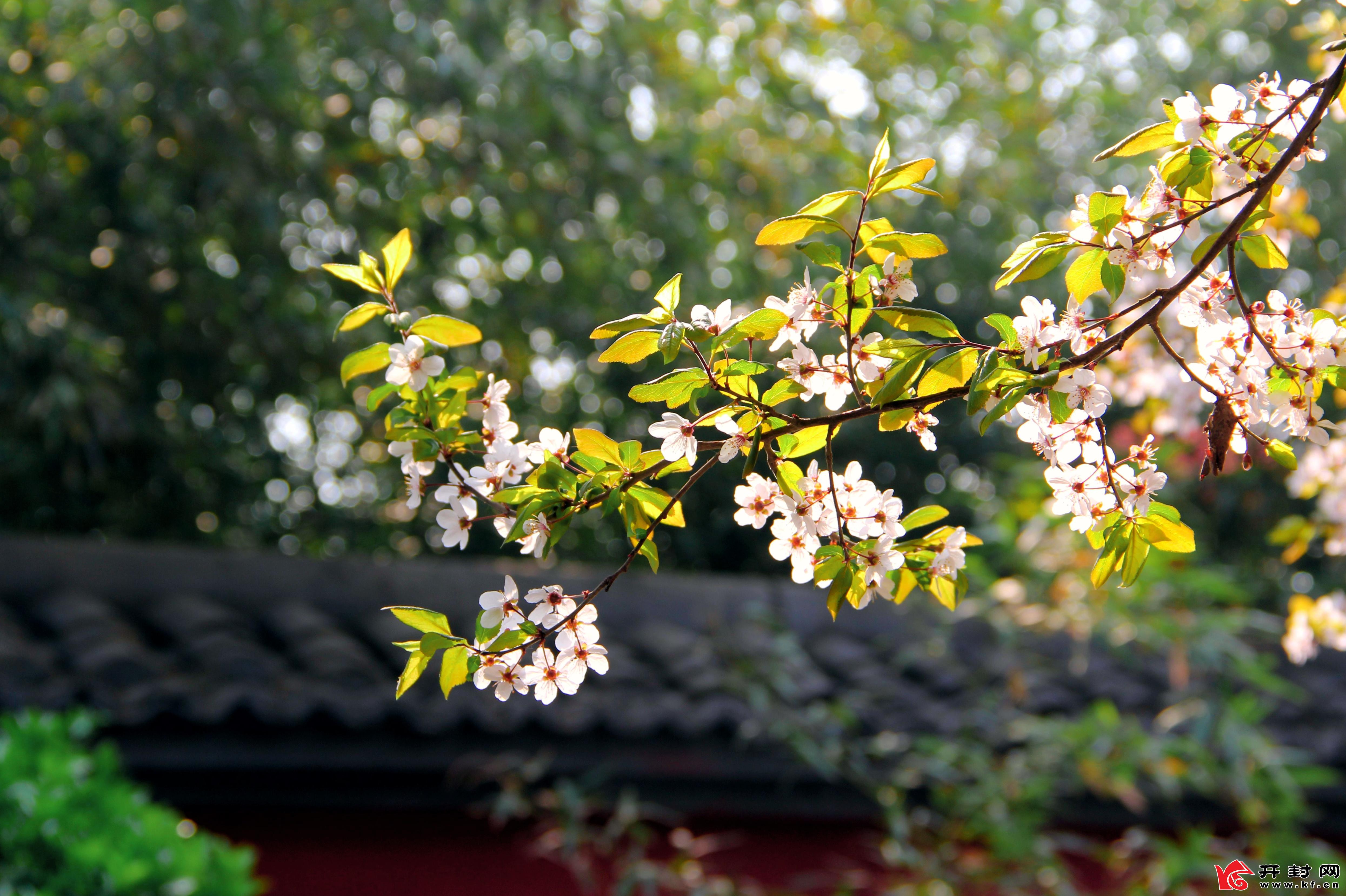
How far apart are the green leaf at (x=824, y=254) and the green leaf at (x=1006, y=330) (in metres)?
0.11

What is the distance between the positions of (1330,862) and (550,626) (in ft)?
8.58

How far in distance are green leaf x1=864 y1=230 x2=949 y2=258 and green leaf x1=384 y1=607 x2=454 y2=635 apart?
42 centimetres

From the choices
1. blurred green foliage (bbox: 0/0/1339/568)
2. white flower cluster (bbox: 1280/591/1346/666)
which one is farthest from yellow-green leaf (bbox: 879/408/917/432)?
blurred green foliage (bbox: 0/0/1339/568)

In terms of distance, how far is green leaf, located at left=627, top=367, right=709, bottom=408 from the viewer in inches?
28.1

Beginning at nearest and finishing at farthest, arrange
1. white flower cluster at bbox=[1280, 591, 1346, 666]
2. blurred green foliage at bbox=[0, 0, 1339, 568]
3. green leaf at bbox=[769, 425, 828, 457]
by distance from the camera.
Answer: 1. green leaf at bbox=[769, 425, 828, 457]
2. white flower cluster at bbox=[1280, 591, 1346, 666]
3. blurred green foliage at bbox=[0, 0, 1339, 568]

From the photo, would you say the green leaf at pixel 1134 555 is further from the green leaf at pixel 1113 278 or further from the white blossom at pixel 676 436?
the white blossom at pixel 676 436

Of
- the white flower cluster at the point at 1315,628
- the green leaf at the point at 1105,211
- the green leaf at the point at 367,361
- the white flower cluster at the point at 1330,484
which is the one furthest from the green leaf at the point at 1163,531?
the white flower cluster at the point at 1315,628

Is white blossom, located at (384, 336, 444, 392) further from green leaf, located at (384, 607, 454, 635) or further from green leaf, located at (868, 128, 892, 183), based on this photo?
green leaf, located at (868, 128, 892, 183)

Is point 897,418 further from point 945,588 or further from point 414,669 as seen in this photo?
point 414,669

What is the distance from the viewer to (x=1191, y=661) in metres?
2.83

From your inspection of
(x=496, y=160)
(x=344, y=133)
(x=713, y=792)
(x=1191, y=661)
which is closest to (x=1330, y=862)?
(x=1191, y=661)

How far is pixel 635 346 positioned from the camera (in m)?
0.73

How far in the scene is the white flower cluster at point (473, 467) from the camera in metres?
0.80

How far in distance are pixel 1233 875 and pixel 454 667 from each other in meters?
2.17
